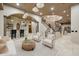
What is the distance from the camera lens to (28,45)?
2576 millimetres

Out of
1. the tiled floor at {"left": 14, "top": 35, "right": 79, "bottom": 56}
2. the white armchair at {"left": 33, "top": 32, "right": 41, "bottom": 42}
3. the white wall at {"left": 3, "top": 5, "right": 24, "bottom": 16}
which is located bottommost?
the tiled floor at {"left": 14, "top": 35, "right": 79, "bottom": 56}

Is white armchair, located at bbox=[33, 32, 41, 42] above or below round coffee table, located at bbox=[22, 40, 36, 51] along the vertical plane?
above

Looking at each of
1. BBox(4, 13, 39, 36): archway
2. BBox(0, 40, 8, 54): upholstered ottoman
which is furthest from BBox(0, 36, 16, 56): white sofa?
BBox(4, 13, 39, 36): archway

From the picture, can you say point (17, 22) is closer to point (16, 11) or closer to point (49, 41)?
point (16, 11)

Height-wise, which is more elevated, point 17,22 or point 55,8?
point 55,8

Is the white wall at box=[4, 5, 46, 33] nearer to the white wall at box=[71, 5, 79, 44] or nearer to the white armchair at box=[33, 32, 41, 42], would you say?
the white armchair at box=[33, 32, 41, 42]

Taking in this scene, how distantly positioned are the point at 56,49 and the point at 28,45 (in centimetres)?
57

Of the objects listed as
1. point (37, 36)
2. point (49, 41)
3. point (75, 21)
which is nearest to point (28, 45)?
point (37, 36)

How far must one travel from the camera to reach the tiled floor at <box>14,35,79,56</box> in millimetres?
2551

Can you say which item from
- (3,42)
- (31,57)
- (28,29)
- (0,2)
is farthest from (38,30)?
(0,2)

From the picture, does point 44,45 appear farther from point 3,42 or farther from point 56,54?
point 3,42

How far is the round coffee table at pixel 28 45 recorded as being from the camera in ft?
8.41

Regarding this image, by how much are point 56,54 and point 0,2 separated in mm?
1537

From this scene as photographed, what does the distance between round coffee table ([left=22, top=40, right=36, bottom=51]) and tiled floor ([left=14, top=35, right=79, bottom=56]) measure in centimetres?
6
